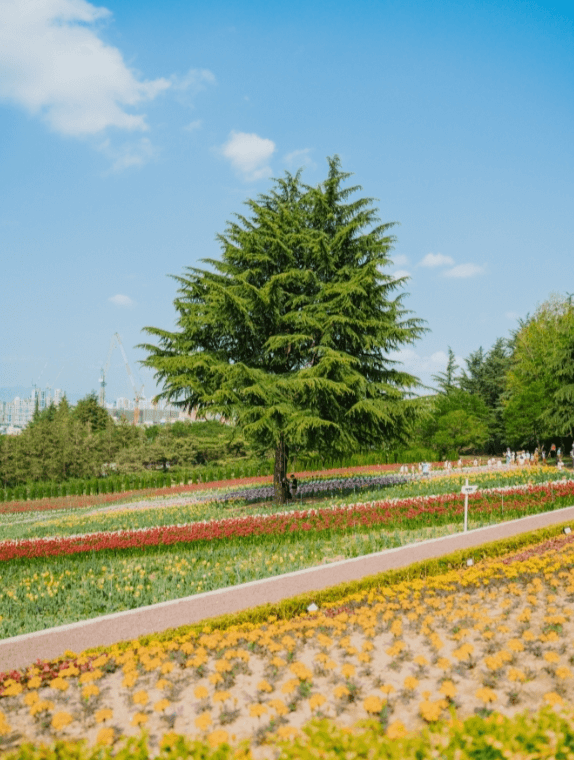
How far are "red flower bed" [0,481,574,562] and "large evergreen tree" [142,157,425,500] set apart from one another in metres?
2.88

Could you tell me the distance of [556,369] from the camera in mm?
32781

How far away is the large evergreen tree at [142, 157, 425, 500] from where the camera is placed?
16562mm

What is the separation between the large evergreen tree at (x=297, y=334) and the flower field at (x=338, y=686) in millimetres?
9447

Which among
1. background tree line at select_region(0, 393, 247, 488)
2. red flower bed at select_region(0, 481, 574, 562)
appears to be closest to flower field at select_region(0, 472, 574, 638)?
red flower bed at select_region(0, 481, 574, 562)

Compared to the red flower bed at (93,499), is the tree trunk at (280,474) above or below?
above

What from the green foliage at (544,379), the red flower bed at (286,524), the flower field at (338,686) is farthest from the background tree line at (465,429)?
the flower field at (338,686)

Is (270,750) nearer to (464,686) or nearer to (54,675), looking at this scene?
(464,686)

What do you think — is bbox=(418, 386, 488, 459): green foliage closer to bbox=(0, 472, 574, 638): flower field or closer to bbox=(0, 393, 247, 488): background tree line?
bbox=(0, 393, 247, 488): background tree line

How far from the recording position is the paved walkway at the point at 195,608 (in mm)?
6691

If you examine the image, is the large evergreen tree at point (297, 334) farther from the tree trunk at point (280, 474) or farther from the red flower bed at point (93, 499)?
the red flower bed at point (93, 499)

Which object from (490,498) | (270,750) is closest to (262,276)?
(490,498)

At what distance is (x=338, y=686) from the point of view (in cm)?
425

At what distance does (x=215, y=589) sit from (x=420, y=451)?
36.9 metres

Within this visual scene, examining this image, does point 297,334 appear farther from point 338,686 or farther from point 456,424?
point 456,424
